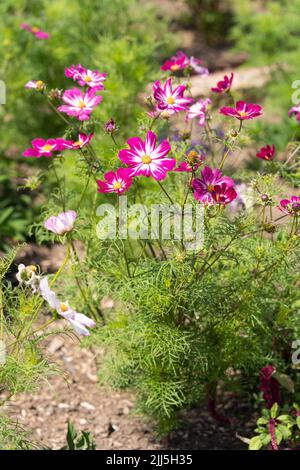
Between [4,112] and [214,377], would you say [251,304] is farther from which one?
[4,112]

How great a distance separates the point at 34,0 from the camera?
4301 mm

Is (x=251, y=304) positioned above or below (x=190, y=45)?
below

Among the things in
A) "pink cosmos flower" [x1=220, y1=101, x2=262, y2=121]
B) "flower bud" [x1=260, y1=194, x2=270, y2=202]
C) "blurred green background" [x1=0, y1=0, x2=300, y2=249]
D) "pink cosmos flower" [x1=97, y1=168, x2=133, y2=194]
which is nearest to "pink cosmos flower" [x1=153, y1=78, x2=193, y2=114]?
"pink cosmos flower" [x1=220, y1=101, x2=262, y2=121]

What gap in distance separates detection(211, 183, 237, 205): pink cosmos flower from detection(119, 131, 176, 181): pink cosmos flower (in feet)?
0.43

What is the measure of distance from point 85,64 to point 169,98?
6.47 feet

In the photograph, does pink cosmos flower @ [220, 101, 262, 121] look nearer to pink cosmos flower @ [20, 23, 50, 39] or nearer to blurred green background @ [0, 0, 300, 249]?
blurred green background @ [0, 0, 300, 249]

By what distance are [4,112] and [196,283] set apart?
2321 millimetres

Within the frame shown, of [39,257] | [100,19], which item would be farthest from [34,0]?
[39,257]

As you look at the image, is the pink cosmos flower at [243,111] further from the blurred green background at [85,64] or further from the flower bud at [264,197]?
the blurred green background at [85,64]

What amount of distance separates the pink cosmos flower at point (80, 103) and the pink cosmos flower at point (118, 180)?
0.88 feet

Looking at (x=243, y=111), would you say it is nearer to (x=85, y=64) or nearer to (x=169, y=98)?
(x=169, y=98)

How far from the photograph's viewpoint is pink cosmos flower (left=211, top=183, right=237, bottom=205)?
1892mm

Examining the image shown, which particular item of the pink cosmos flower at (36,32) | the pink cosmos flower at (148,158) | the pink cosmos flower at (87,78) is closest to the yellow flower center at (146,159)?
the pink cosmos flower at (148,158)

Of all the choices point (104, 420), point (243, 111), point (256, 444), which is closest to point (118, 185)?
point (243, 111)
